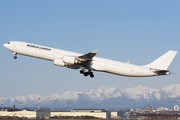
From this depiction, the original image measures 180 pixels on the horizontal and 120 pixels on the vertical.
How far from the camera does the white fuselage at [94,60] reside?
5156 cm

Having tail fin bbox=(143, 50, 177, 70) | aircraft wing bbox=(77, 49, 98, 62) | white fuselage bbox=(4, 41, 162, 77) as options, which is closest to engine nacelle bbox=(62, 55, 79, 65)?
aircraft wing bbox=(77, 49, 98, 62)

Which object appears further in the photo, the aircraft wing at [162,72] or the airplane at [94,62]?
the airplane at [94,62]

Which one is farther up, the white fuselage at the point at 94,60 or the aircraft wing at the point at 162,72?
the white fuselage at the point at 94,60

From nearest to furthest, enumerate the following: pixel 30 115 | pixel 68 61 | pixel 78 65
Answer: pixel 68 61, pixel 78 65, pixel 30 115

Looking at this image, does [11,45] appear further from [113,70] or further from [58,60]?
[113,70]

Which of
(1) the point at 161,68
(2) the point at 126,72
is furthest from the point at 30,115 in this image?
(1) the point at 161,68

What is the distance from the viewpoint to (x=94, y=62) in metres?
53.5

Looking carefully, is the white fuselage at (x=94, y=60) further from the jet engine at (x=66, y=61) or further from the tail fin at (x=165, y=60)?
the tail fin at (x=165, y=60)

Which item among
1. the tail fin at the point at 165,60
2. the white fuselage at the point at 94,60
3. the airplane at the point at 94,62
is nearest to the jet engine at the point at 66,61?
the airplane at the point at 94,62

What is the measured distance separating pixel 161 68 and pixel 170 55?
317cm

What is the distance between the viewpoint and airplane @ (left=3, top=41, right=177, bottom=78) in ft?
169

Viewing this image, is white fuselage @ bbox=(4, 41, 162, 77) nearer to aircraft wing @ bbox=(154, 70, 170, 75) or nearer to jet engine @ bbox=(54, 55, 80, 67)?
aircraft wing @ bbox=(154, 70, 170, 75)

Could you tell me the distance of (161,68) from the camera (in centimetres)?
5203

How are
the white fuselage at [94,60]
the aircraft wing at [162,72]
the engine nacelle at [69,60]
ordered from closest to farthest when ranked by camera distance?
the aircraft wing at [162,72] → the engine nacelle at [69,60] → the white fuselage at [94,60]
